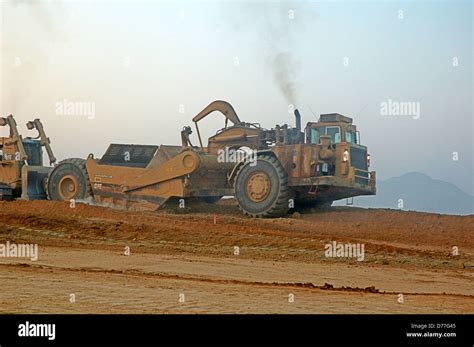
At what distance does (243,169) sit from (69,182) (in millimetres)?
6513

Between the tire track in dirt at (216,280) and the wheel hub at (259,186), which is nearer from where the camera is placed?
the tire track in dirt at (216,280)

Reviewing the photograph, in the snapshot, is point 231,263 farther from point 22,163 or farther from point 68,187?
point 22,163

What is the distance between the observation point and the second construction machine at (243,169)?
1984cm

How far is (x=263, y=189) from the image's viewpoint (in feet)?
65.5

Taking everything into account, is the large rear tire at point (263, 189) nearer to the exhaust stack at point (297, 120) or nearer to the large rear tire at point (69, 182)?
the exhaust stack at point (297, 120)

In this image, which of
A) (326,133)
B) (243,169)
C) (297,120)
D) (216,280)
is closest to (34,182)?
(243,169)

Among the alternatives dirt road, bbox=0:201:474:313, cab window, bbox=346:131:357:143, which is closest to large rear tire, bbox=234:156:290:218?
dirt road, bbox=0:201:474:313

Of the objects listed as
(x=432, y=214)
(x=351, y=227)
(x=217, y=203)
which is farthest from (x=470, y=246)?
(x=217, y=203)

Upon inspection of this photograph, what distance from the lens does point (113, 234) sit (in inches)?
657

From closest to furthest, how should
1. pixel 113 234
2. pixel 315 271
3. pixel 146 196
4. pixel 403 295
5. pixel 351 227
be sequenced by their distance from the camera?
pixel 403 295, pixel 315 271, pixel 113 234, pixel 351 227, pixel 146 196

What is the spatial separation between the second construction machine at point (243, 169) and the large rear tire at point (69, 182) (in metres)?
0.05

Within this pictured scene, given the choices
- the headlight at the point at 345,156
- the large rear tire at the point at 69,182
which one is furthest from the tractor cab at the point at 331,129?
the large rear tire at the point at 69,182
